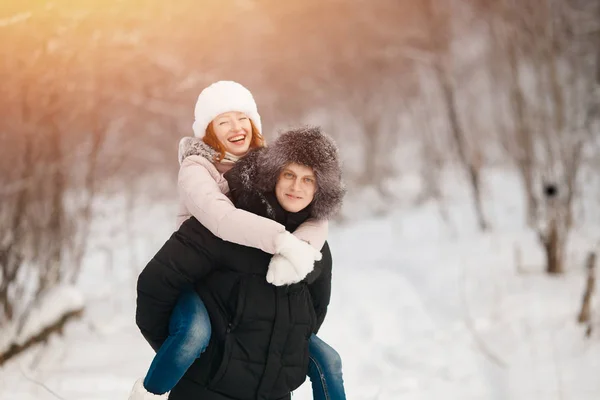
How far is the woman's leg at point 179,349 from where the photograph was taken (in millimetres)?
1856

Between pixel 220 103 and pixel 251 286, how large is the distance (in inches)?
33.1

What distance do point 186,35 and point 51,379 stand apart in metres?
6.94

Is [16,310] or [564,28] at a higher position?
[564,28]

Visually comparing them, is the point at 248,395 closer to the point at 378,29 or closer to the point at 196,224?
the point at 196,224

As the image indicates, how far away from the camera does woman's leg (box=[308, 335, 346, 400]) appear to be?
7.30 ft

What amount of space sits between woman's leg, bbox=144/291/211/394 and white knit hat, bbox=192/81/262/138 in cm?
85

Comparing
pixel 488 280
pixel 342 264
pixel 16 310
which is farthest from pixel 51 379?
pixel 342 264

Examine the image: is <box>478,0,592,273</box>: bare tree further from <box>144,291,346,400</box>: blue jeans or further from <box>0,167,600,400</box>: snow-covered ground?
<box>144,291,346,400</box>: blue jeans

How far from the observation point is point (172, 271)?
1.86 metres

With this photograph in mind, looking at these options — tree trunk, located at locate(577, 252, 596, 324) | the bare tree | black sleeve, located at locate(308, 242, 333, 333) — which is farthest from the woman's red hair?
the bare tree

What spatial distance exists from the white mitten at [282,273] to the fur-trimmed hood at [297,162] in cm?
26

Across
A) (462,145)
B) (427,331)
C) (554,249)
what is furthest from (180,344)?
(462,145)

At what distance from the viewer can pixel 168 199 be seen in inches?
606

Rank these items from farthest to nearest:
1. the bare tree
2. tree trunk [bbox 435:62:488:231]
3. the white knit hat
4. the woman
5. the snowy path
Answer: tree trunk [bbox 435:62:488:231]
the bare tree
the snowy path
the white knit hat
the woman
